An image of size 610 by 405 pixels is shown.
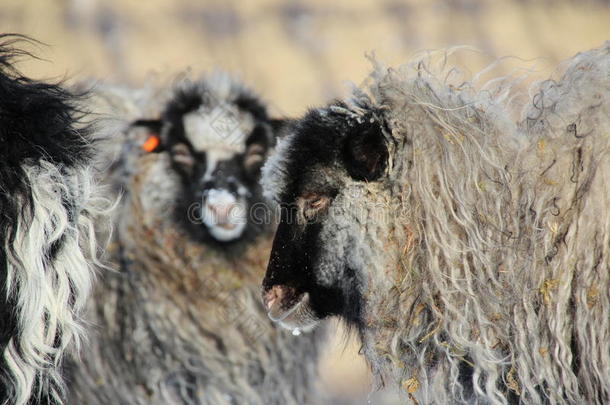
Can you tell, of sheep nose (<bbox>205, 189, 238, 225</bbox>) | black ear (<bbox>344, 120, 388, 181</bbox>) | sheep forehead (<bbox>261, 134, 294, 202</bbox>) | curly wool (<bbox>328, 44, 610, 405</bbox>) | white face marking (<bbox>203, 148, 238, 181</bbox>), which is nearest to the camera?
curly wool (<bbox>328, 44, 610, 405</bbox>)

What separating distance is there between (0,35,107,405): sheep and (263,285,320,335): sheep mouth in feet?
2.02

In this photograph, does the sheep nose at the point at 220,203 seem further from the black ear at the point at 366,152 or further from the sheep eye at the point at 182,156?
the black ear at the point at 366,152

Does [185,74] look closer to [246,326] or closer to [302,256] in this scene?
[246,326]

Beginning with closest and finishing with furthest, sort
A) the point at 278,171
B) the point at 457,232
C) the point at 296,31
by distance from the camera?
the point at 457,232, the point at 278,171, the point at 296,31

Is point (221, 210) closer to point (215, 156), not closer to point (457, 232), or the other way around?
point (215, 156)

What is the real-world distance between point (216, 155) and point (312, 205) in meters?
1.74

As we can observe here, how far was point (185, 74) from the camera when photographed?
477cm

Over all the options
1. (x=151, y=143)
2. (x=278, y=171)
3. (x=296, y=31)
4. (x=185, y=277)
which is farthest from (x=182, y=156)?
(x=296, y=31)

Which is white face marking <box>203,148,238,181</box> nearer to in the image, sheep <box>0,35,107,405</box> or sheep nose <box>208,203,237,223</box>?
sheep nose <box>208,203,237,223</box>

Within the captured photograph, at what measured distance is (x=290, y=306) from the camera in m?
2.78

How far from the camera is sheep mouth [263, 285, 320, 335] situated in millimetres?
2760

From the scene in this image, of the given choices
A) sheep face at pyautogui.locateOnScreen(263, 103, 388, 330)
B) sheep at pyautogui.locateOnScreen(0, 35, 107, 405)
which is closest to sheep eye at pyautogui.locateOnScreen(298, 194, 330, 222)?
sheep face at pyautogui.locateOnScreen(263, 103, 388, 330)

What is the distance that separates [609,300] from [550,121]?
55cm

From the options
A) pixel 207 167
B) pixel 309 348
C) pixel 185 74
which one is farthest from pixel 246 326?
pixel 185 74
